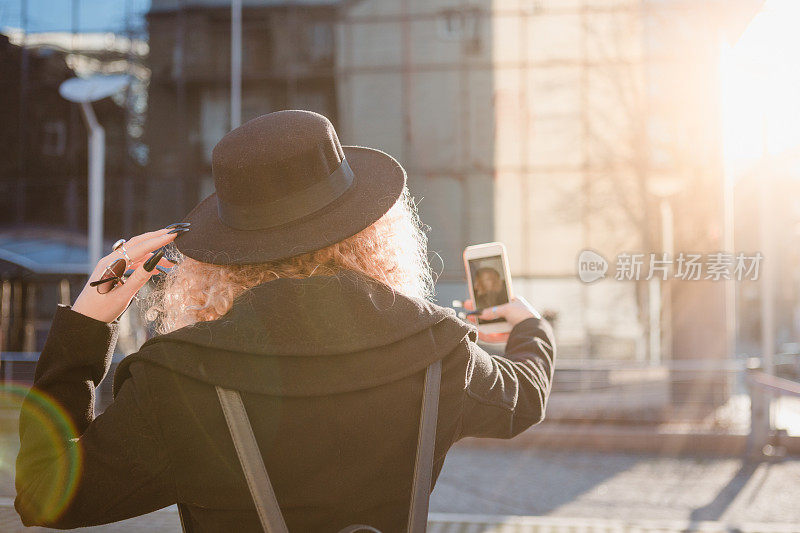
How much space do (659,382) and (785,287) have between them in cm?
4337

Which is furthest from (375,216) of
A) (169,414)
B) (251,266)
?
(169,414)

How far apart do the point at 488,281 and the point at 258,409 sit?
116 cm

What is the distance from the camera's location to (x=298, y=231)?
155 cm

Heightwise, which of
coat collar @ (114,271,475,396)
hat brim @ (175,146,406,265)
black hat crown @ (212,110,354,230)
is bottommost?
coat collar @ (114,271,475,396)

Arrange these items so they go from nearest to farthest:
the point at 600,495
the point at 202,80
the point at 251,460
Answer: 1. the point at 251,460
2. the point at 600,495
3. the point at 202,80

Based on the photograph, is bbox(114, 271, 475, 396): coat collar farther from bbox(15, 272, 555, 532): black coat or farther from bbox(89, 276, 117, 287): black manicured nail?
bbox(89, 276, 117, 287): black manicured nail

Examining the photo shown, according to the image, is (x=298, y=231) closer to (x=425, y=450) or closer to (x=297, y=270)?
(x=297, y=270)

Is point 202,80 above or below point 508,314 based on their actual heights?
above

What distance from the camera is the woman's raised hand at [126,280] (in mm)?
1497

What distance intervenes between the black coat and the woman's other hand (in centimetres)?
54

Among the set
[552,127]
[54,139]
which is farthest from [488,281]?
[54,139]

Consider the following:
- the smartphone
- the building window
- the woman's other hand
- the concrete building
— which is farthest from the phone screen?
the building window

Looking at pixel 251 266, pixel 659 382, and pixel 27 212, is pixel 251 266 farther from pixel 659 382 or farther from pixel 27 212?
pixel 27 212

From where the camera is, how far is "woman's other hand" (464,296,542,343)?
2.07 m
